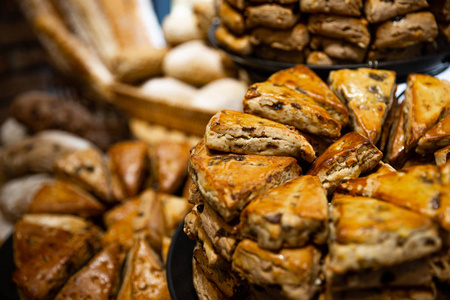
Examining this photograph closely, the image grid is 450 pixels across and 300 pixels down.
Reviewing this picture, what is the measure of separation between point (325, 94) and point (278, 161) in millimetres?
295

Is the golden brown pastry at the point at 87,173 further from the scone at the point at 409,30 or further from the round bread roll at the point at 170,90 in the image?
the scone at the point at 409,30

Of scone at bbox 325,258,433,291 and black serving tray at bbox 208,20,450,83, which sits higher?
black serving tray at bbox 208,20,450,83

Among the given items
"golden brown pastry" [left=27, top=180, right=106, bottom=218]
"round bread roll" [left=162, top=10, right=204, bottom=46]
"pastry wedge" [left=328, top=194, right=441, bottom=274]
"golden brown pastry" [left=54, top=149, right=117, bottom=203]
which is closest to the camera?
"pastry wedge" [left=328, top=194, right=441, bottom=274]

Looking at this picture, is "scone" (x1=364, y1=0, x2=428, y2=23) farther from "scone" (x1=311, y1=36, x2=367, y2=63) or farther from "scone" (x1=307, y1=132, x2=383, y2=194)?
"scone" (x1=307, y1=132, x2=383, y2=194)

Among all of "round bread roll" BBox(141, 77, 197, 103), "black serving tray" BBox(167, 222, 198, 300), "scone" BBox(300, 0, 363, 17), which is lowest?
"round bread roll" BBox(141, 77, 197, 103)

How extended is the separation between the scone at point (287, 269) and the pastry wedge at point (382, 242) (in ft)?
0.15

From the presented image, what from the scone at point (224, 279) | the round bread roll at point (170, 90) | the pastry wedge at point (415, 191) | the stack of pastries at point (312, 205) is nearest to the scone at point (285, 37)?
the stack of pastries at point (312, 205)

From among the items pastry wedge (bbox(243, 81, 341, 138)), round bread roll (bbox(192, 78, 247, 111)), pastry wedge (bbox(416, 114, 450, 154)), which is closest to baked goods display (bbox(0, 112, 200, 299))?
round bread roll (bbox(192, 78, 247, 111))

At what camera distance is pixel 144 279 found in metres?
1.18

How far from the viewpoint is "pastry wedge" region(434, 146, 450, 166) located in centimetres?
86

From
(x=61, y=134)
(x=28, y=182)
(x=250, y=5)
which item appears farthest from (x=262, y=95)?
(x=61, y=134)

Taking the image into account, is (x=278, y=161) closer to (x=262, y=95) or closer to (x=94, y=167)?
(x=262, y=95)

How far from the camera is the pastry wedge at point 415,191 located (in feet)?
2.21

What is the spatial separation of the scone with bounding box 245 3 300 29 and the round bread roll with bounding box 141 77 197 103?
1075mm
